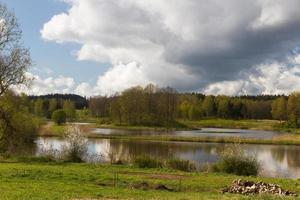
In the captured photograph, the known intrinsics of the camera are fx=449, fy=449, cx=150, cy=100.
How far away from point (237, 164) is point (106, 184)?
13.9 metres

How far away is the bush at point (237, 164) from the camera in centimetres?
3528

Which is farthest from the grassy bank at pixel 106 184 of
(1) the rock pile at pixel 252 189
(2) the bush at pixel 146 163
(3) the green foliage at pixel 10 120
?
(3) the green foliage at pixel 10 120

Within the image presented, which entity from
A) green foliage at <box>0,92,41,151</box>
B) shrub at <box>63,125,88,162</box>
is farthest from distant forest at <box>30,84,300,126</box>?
shrub at <box>63,125,88,162</box>

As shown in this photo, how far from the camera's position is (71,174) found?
94.1 feet

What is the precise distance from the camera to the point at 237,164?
35.8m

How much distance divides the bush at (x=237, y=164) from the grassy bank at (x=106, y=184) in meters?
4.29

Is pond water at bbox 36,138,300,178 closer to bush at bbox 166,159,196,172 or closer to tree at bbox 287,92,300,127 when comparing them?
bush at bbox 166,159,196,172

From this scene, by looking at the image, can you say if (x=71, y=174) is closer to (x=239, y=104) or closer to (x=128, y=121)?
(x=128, y=121)

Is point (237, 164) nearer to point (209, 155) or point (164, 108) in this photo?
point (209, 155)

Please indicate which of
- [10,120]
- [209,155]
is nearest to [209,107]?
[209,155]

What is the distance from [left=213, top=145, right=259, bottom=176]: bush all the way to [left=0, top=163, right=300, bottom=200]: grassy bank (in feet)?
14.1

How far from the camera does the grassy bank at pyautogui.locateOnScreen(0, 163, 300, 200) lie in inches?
786

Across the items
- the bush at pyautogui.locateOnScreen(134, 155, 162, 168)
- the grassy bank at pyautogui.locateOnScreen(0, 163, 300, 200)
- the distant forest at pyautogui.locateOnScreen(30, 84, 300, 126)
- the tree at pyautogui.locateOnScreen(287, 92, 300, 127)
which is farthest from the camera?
the distant forest at pyautogui.locateOnScreen(30, 84, 300, 126)

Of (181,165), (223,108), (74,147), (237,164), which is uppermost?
(223,108)
